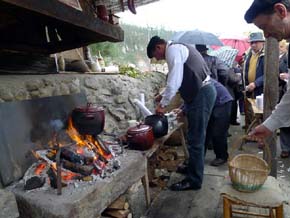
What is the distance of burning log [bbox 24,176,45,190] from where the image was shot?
6.60 ft

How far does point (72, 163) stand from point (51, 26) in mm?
1358

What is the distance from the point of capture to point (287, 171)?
3.92 meters

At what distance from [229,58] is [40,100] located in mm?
4528

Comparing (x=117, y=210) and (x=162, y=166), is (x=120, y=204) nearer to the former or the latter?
(x=117, y=210)

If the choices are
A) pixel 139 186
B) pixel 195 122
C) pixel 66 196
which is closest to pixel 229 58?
pixel 195 122

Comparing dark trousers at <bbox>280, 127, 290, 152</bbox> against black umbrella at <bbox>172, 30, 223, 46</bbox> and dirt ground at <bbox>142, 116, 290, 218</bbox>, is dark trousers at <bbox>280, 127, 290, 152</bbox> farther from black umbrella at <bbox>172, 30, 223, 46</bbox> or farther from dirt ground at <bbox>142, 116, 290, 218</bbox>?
black umbrella at <bbox>172, 30, 223, 46</bbox>

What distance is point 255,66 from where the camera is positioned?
16.4 ft

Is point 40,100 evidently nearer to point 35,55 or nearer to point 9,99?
point 9,99

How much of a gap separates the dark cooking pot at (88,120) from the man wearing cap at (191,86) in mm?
891

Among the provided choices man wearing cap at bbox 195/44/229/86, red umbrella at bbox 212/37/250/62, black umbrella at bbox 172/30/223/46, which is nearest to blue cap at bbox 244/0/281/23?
man wearing cap at bbox 195/44/229/86

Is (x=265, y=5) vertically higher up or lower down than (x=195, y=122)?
higher up

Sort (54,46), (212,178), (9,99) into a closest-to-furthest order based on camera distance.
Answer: (9,99)
(54,46)
(212,178)

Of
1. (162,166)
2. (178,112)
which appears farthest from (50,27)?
(162,166)

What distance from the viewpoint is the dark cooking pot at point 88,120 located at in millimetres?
2584
